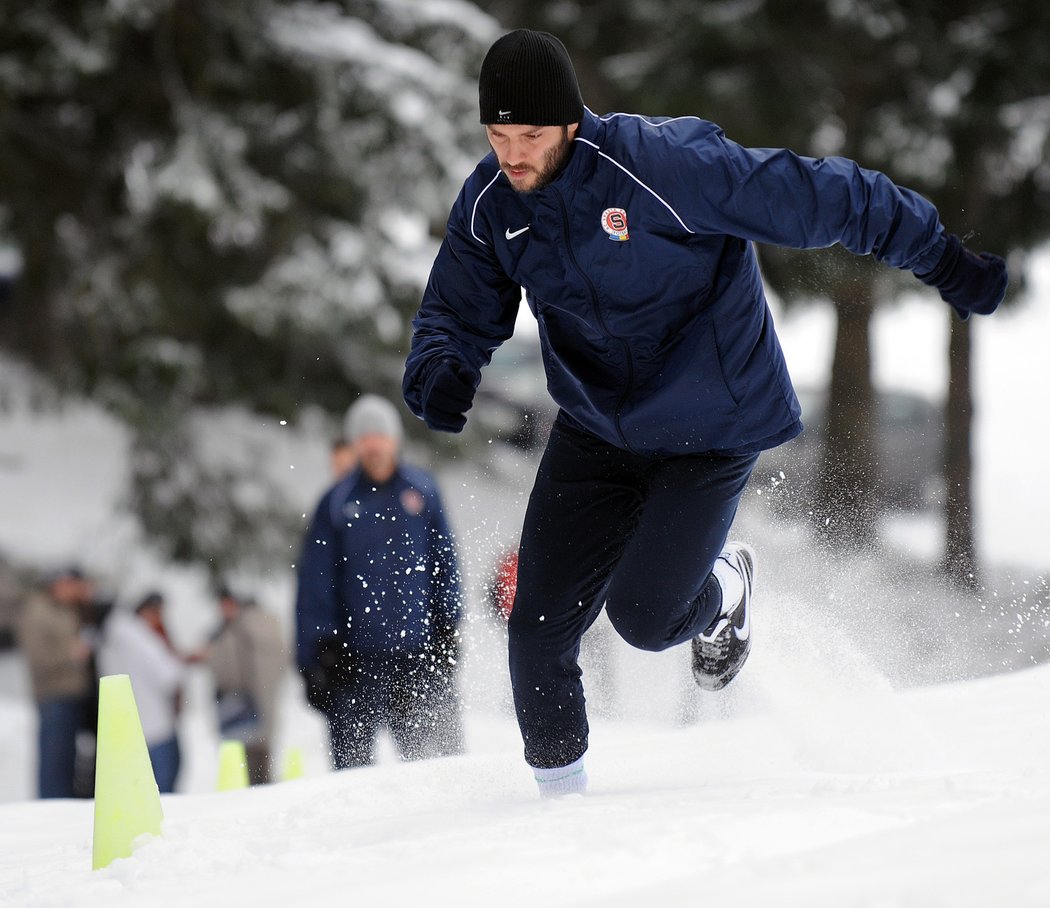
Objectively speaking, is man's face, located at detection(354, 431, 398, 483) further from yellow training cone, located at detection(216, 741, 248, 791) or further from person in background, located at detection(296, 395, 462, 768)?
yellow training cone, located at detection(216, 741, 248, 791)

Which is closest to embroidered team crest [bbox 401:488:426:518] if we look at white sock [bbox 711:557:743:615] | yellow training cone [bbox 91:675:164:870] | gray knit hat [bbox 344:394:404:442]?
gray knit hat [bbox 344:394:404:442]

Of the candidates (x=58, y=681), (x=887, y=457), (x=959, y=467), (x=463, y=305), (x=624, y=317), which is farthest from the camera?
(x=887, y=457)

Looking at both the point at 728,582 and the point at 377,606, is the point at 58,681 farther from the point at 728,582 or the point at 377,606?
the point at 728,582

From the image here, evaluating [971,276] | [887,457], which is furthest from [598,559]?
[887,457]

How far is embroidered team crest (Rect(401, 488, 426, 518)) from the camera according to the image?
4.99 metres

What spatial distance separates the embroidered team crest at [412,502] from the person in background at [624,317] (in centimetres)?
173

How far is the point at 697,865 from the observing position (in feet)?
6.77

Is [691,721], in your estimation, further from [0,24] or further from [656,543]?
[0,24]

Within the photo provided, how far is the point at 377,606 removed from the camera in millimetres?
4926

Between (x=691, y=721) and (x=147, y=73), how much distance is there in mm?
8186

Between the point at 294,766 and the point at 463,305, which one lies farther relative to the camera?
the point at 294,766

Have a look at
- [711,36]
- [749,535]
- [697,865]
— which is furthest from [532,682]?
[711,36]

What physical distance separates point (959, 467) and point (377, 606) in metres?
5.57

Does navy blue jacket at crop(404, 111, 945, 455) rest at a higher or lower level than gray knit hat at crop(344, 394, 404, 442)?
lower
